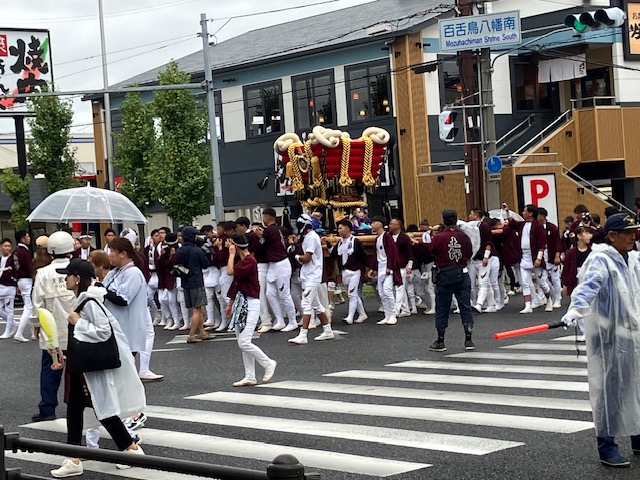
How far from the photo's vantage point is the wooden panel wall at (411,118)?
33.6 metres

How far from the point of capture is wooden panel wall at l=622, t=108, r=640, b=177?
33.1m

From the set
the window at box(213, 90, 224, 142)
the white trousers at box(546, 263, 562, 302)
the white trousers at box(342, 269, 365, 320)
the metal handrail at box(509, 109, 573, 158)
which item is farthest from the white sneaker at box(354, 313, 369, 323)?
the window at box(213, 90, 224, 142)

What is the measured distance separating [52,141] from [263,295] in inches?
937

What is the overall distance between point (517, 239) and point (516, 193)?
396 inches

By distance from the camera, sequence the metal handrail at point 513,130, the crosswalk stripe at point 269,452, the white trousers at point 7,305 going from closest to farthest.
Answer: the crosswalk stripe at point 269,452
the white trousers at point 7,305
the metal handrail at point 513,130

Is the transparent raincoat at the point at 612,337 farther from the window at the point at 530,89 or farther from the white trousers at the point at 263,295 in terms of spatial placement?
the window at the point at 530,89

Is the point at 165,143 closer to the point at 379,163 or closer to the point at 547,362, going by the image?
the point at 379,163

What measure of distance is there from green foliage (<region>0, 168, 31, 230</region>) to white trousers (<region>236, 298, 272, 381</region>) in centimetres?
2917

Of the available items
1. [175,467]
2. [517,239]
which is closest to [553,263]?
[517,239]

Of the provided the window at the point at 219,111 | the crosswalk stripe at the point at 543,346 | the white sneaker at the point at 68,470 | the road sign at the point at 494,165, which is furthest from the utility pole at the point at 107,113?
the white sneaker at the point at 68,470

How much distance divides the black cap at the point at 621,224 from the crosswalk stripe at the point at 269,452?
7.32 ft

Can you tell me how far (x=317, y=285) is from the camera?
17.1 meters

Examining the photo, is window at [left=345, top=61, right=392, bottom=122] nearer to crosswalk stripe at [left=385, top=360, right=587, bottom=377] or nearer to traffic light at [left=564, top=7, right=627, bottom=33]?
traffic light at [left=564, top=7, right=627, bottom=33]

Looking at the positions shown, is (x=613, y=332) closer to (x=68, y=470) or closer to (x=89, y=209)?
(x=68, y=470)
